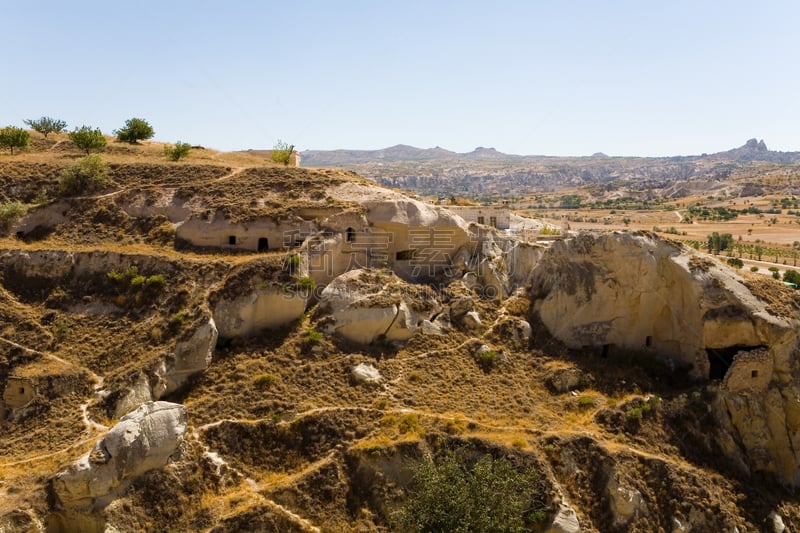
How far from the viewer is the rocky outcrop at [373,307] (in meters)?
26.8

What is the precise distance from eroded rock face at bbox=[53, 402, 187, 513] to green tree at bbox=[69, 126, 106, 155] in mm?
24665

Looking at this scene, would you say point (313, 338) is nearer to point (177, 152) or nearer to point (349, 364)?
point (349, 364)

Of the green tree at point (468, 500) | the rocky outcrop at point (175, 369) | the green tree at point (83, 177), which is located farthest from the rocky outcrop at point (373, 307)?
the green tree at point (83, 177)

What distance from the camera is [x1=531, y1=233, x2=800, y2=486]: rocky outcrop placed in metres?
24.9

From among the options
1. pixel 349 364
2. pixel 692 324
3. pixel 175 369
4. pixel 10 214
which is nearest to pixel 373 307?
pixel 349 364

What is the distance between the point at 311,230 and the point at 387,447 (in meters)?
12.2

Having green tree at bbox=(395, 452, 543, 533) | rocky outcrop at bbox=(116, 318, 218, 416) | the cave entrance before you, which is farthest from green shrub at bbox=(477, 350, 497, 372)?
rocky outcrop at bbox=(116, 318, 218, 416)

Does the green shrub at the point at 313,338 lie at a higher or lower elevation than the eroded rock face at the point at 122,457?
higher

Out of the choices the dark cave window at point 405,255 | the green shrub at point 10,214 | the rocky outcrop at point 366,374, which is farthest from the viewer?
the dark cave window at point 405,255

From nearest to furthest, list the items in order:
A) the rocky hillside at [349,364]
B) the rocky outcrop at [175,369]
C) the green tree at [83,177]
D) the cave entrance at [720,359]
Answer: the rocky hillside at [349,364] → the rocky outcrop at [175,369] → the cave entrance at [720,359] → the green tree at [83,177]

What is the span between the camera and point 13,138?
39312 millimetres

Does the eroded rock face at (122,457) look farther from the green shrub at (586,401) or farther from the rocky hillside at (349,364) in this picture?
the green shrub at (586,401)

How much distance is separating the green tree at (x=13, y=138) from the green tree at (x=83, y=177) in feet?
30.1

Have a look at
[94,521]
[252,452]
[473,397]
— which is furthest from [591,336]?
[94,521]
